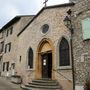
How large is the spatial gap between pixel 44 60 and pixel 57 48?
7.54ft

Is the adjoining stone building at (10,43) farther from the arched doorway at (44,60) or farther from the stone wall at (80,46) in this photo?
the stone wall at (80,46)

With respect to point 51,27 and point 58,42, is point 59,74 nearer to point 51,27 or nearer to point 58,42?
point 58,42

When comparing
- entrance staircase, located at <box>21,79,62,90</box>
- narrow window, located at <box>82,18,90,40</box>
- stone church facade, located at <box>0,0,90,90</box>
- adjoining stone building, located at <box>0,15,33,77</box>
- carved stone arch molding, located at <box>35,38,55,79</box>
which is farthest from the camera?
adjoining stone building, located at <box>0,15,33,77</box>

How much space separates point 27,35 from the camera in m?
18.9

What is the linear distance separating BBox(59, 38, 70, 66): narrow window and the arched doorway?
3.98 ft

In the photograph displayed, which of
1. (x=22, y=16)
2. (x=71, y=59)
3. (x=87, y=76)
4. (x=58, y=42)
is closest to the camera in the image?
(x=87, y=76)

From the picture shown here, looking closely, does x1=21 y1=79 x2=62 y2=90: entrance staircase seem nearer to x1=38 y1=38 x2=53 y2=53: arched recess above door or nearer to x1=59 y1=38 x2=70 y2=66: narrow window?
x1=59 y1=38 x2=70 y2=66: narrow window

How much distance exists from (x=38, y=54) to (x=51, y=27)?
111 inches

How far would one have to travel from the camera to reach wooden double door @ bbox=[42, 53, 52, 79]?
15.9m

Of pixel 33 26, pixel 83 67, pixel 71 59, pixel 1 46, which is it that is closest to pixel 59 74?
pixel 71 59

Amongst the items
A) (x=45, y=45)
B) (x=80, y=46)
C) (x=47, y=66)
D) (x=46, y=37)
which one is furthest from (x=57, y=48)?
(x=80, y=46)

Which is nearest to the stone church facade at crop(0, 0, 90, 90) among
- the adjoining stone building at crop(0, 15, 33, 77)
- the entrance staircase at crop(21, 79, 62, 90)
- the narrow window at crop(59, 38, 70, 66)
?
the narrow window at crop(59, 38, 70, 66)

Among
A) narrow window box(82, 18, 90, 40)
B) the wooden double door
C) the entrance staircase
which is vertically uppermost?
narrow window box(82, 18, 90, 40)

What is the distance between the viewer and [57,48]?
14.8m
